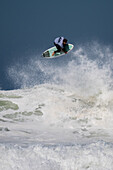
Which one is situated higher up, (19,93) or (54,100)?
(19,93)

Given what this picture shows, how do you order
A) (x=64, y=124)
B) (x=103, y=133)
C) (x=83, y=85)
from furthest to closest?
1. (x=83, y=85)
2. (x=64, y=124)
3. (x=103, y=133)

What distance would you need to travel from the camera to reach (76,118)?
13.3 metres

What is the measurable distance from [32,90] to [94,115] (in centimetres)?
676

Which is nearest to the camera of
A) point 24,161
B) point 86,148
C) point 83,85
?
point 24,161

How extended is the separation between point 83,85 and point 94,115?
16.5 feet

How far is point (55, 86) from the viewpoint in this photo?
1905 centimetres

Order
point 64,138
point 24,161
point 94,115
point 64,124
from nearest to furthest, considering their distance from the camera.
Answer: point 24,161 → point 64,138 → point 64,124 → point 94,115

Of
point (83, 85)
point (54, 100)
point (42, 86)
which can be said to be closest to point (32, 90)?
point (42, 86)

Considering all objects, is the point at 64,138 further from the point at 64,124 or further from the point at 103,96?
the point at 103,96

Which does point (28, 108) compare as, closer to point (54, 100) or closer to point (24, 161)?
point (54, 100)

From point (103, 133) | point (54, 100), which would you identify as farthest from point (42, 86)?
point (103, 133)

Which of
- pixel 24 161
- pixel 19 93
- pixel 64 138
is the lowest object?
pixel 24 161

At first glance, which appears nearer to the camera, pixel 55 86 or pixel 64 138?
pixel 64 138

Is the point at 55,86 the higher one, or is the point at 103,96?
the point at 55,86
